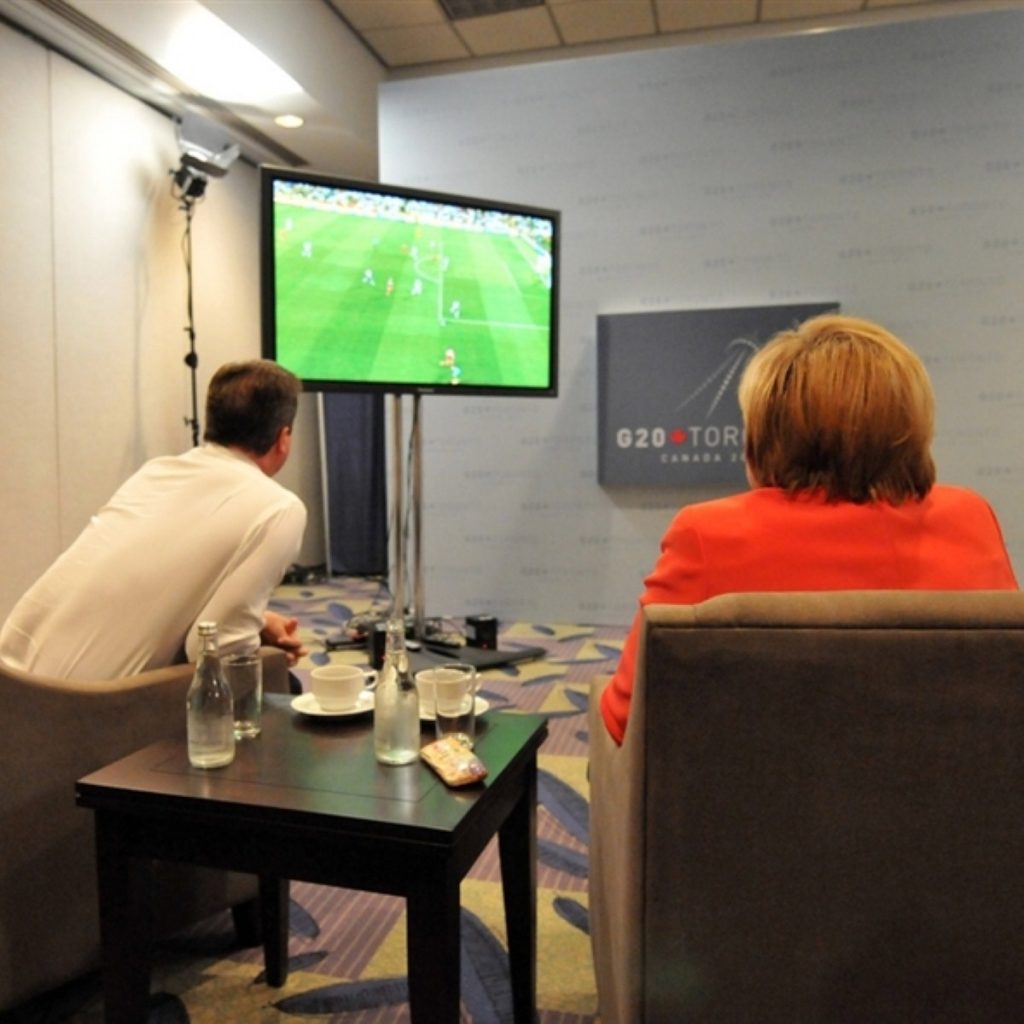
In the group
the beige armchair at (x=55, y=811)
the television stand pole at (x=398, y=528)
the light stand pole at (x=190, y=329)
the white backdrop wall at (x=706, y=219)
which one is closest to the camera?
the beige armchair at (x=55, y=811)

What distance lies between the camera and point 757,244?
421 centimetres

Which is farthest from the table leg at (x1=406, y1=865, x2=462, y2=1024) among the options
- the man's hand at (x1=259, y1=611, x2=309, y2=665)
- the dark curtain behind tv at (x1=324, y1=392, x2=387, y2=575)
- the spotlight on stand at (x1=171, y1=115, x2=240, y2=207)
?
the dark curtain behind tv at (x1=324, y1=392, x2=387, y2=575)

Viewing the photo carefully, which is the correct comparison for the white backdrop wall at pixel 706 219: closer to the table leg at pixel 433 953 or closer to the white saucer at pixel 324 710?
the white saucer at pixel 324 710

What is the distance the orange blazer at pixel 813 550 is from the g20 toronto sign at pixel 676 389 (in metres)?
3.18

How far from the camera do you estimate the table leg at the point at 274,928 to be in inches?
60.9

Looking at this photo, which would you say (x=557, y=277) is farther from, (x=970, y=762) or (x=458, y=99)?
(x=970, y=762)

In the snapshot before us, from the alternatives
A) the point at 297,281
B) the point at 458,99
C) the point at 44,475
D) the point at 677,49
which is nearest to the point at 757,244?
the point at 677,49

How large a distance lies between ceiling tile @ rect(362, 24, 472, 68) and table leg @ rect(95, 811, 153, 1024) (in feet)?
14.6

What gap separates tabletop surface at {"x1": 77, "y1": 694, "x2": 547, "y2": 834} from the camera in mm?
1056

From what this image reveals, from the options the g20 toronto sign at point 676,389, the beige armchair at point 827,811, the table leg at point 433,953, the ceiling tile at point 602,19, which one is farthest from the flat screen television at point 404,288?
the beige armchair at point 827,811

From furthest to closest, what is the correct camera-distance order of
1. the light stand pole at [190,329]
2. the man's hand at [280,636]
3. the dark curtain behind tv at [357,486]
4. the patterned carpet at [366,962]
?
the dark curtain behind tv at [357,486] → the light stand pole at [190,329] → the man's hand at [280,636] → the patterned carpet at [366,962]

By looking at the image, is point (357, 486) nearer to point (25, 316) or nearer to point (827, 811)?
point (25, 316)

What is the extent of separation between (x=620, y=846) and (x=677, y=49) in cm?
423

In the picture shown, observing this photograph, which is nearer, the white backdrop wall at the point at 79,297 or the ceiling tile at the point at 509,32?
the white backdrop wall at the point at 79,297
